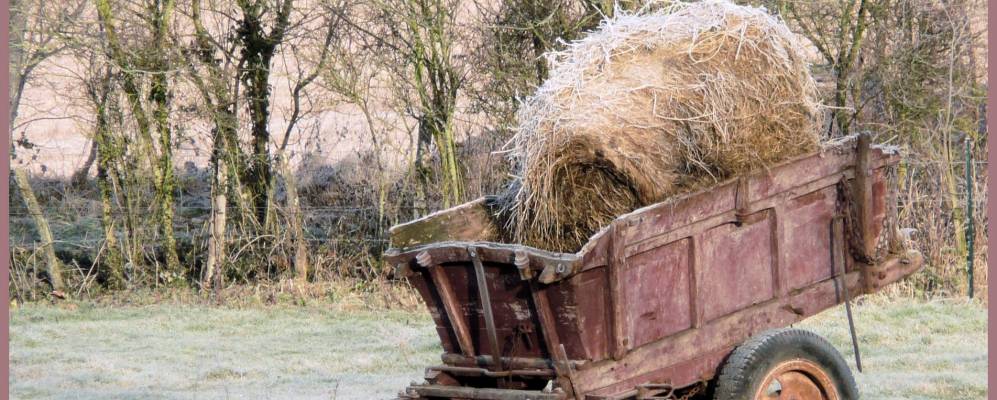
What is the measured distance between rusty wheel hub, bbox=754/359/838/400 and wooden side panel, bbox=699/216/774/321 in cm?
40

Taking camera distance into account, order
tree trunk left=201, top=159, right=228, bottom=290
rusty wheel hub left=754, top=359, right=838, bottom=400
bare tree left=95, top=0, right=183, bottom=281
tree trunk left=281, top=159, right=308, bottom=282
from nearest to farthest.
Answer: rusty wheel hub left=754, top=359, right=838, bottom=400
bare tree left=95, top=0, right=183, bottom=281
tree trunk left=281, top=159, right=308, bottom=282
tree trunk left=201, top=159, right=228, bottom=290

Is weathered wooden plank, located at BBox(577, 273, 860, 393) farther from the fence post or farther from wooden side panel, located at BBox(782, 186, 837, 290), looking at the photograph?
the fence post

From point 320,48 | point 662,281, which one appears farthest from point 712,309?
point 320,48

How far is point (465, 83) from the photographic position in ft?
44.8

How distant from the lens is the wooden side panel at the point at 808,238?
21.1ft

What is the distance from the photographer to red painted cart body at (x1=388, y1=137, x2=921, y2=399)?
5656 mm

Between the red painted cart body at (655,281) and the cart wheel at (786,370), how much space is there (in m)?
0.22

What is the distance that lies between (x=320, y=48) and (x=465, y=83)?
1718mm

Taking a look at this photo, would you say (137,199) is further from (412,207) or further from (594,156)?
(594,156)

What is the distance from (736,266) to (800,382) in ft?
2.16

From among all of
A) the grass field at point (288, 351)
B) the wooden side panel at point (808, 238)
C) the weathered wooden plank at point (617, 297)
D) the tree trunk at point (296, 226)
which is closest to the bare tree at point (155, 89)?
the tree trunk at point (296, 226)

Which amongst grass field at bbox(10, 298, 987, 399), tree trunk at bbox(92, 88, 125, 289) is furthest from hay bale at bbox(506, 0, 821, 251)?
tree trunk at bbox(92, 88, 125, 289)

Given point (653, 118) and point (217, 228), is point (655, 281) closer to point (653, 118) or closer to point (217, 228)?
point (653, 118)

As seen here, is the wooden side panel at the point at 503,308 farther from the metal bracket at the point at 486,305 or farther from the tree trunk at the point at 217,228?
the tree trunk at the point at 217,228
